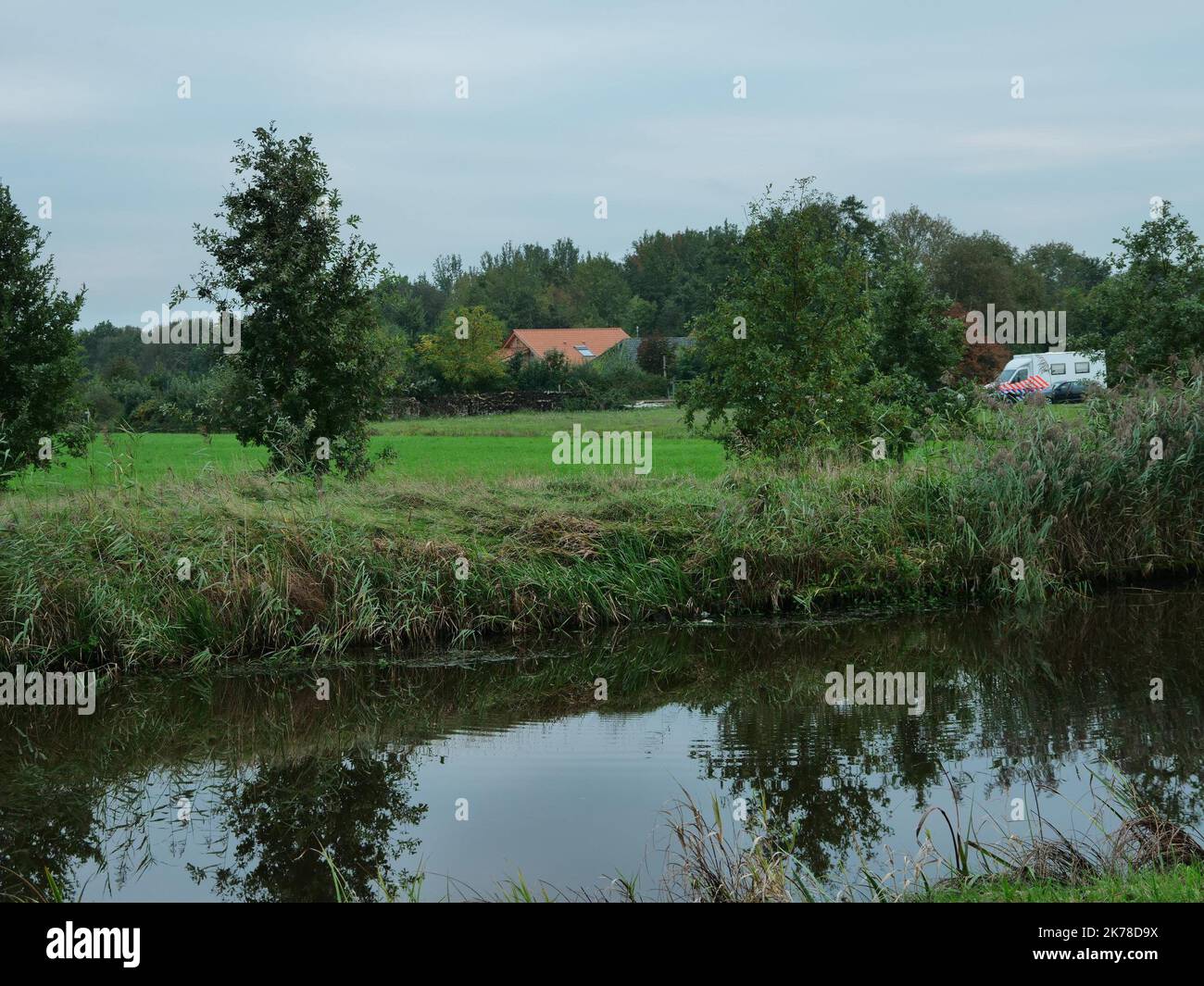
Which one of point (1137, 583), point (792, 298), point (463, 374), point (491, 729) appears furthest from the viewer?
point (463, 374)

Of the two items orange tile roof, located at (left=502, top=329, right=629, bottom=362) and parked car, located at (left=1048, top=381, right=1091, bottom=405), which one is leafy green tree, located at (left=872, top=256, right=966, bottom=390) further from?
orange tile roof, located at (left=502, top=329, right=629, bottom=362)

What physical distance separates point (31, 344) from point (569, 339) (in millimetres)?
54289

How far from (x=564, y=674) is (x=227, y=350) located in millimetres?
6886

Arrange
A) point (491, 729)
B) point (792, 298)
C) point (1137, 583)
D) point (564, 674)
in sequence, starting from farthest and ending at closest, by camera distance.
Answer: point (792, 298) → point (1137, 583) → point (564, 674) → point (491, 729)

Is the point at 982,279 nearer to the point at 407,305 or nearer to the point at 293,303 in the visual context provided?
the point at 407,305

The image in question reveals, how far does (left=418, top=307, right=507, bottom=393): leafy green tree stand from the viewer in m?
52.0

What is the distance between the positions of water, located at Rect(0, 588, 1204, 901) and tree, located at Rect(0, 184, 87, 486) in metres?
8.25

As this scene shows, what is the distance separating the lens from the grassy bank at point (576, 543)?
1096cm

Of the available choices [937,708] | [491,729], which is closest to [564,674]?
[491,729]

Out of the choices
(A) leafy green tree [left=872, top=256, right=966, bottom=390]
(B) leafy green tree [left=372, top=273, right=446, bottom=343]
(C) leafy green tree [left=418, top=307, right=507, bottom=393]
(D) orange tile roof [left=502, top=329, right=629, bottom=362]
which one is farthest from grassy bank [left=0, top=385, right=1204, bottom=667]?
(D) orange tile roof [left=502, top=329, right=629, bottom=362]

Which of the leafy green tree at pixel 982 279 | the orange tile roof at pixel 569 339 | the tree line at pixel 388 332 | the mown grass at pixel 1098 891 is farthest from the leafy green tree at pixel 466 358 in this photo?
the mown grass at pixel 1098 891

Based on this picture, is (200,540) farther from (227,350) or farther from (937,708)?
(937,708)

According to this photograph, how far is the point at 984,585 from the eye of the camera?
13.4 metres

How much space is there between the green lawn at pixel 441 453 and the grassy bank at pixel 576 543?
0.45 m
